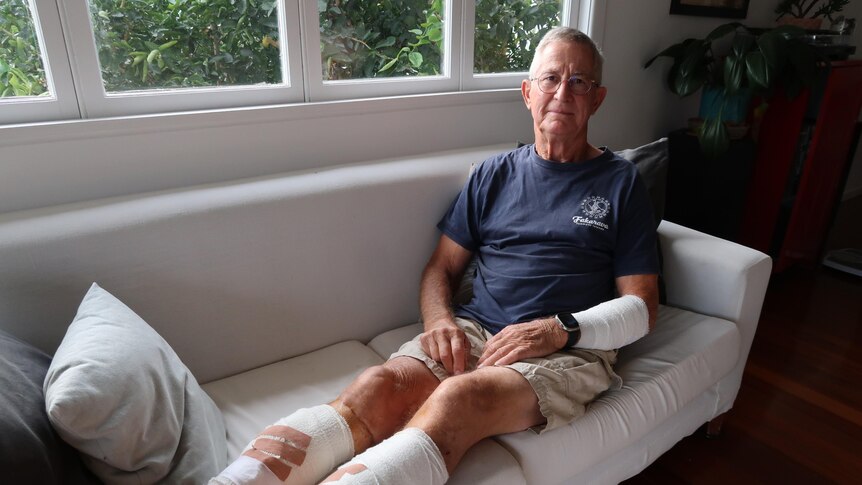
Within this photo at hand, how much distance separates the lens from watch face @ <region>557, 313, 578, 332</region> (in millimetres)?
1268

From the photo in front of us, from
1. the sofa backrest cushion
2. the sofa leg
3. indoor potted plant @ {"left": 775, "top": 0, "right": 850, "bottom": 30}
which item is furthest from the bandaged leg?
indoor potted plant @ {"left": 775, "top": 0, "right": 850, "bottom": 30}

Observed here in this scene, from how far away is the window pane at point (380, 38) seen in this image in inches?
71.4

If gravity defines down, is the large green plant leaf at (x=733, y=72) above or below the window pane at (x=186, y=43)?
below

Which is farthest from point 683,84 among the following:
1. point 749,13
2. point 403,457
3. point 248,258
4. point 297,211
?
point 403,457

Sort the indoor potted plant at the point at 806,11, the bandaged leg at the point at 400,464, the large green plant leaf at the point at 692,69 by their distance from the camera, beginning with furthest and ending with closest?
the indoor potted plant at the point at 806,11
the large green plant leaf at the point at 692,69
the bandaged leg at the point at 400,464

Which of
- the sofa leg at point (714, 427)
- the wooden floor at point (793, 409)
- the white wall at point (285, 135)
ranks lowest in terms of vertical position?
the wooden floor at point (793, 409)

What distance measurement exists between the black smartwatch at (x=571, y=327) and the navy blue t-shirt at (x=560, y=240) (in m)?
0.12

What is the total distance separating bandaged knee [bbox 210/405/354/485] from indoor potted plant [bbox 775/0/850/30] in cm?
320

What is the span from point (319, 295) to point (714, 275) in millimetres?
1097

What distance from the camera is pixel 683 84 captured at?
8.54ft

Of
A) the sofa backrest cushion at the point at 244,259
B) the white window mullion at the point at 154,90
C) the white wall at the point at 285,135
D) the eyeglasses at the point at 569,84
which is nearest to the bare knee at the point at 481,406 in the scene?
the sofa backrest cushion at the point at 244,259

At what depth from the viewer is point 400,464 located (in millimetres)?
927

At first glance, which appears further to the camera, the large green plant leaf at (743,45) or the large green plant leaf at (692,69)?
the large green plant leaf at (692,69)

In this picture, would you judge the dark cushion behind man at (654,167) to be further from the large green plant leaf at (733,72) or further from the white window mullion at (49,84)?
the white window mullion at (49,84)
